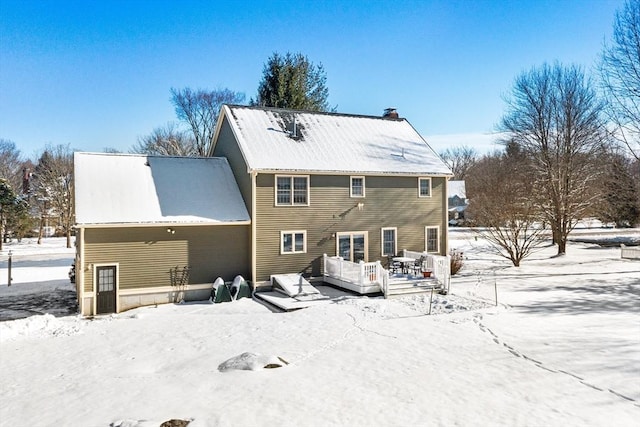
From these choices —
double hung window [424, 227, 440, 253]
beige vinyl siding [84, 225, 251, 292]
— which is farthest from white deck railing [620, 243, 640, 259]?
beige vinyl siding [84, 225, 251, 292]

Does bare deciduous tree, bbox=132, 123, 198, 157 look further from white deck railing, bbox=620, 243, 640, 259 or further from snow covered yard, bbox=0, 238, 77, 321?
white deck railing, bbox=620, 243, 640, 259

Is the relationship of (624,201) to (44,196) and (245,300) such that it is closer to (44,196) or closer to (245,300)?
(245,300)

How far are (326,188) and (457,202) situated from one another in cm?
4953

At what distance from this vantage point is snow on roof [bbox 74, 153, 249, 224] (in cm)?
1547

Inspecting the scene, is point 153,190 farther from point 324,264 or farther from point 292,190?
point 324,264

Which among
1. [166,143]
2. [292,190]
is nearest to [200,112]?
[166,143]

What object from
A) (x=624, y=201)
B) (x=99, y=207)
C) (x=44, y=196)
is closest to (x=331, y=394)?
(x=99, y=207)

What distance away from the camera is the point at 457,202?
208 ft

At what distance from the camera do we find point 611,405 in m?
7.26

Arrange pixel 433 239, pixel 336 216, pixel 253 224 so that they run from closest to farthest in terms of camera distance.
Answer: pixel 253 224, pixel 336 216, pixel 433 239

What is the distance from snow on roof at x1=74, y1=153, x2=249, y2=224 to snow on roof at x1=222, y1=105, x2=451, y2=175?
1987 millimetres

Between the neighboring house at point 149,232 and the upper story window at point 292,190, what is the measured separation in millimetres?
1649

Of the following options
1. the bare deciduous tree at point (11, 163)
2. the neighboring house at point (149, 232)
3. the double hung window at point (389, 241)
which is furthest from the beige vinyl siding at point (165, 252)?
the bare deciduous tree at point (11, 163)

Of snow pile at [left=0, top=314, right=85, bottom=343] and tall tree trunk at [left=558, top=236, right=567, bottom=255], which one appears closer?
snow pile at [left=0, top=314, right=85, bottom=343]
